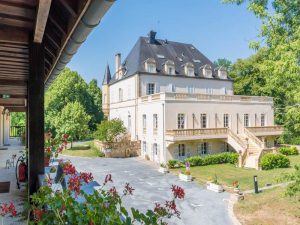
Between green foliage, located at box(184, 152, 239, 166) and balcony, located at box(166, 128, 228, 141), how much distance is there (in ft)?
6.72

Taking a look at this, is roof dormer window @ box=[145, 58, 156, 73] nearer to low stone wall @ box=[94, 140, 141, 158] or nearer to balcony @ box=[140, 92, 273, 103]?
balcony @ box=[140, 92, 273, 103]

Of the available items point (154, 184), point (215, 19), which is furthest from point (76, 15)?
point (154, 184)

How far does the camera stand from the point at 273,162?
82.0 feet

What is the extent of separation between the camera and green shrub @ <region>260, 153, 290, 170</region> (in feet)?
81.4

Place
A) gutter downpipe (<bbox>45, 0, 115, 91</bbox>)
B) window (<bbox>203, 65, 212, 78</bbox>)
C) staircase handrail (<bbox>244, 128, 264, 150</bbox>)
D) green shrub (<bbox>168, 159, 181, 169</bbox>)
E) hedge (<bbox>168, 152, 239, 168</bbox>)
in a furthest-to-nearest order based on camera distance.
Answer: window (<bbox>203, 65, 212, 78</bbox>)
staircase handrail (<bbox>244, 128, 264, 150</bbox>)
hedge (<bbox>168, 152, 239, 168</bbox>)
green shrub (<bbox>168, 159, 181, 169</bbox>)
gutter downpipe (<bbox>45, 0, 115, 91</bbox>)


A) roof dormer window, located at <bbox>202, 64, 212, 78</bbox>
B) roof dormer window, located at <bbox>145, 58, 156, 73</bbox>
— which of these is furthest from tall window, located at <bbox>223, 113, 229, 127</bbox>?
roof dormer window, located at <bbox>145, 58, 156, 73</bbox>

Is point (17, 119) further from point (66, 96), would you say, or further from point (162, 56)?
point (162, 56)

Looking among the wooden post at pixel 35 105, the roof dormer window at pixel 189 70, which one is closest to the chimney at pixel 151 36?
the roof dormer window at pixel 189 70

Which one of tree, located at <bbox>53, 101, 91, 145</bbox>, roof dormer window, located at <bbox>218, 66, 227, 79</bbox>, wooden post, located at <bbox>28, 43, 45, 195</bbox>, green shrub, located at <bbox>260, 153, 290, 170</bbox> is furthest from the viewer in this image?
roof dormer window, located at <bbox>218, 66, 227, 79</bbox>

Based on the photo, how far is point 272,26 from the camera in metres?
10.4

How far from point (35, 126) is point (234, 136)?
88.3 feet

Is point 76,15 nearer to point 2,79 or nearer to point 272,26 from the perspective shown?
point 2,79

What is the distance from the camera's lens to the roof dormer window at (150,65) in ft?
106

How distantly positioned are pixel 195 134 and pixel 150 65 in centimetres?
1103
